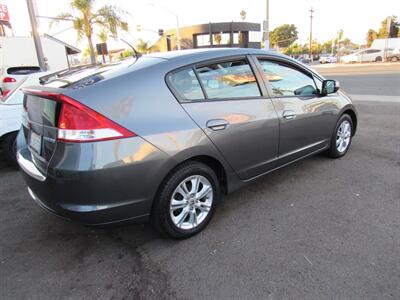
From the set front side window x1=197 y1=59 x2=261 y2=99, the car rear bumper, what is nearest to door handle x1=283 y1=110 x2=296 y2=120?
front side window x1=197 y1=59 x2=261 y2=99

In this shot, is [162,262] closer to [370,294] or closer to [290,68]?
[370,294]

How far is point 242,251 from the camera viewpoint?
2.57m

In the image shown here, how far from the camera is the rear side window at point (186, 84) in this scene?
8.36 ft

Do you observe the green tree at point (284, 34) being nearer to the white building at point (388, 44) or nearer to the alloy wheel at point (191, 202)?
the white building at point (388, 44)

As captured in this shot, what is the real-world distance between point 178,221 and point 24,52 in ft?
61.6

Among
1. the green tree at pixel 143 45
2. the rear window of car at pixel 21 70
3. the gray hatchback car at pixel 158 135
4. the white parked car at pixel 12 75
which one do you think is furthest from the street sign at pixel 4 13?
the gray hatchback car at pixel 158 135

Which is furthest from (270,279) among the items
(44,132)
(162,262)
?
(44,132)

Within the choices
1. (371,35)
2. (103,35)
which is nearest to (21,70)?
(103,35)

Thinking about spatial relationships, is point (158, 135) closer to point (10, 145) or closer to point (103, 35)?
point (10, 145)

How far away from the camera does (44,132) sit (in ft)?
7.79

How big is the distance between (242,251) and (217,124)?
111cm

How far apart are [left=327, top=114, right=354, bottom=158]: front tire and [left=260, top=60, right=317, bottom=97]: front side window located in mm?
817

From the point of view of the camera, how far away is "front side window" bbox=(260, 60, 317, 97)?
331 cm

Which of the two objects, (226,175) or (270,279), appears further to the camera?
(226,175)
